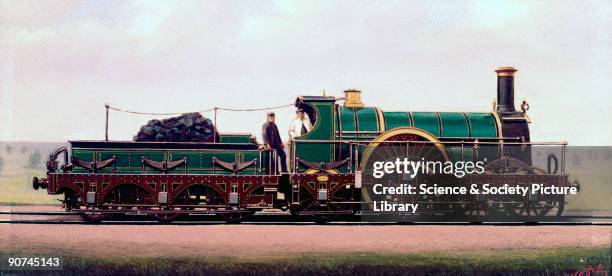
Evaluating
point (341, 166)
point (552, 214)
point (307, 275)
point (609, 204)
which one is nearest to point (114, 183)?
point (341, 166)

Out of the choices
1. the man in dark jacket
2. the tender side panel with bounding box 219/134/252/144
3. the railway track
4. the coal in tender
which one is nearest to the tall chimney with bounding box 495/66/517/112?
the railway track

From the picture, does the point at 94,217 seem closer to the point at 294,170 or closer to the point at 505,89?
the point at 294,170

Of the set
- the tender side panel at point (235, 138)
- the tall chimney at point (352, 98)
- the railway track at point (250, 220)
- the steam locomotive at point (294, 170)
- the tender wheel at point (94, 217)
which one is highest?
the tall chimney at point (352, 98)

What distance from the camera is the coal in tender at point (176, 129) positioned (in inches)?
928

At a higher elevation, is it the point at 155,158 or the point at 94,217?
the point at 155,158

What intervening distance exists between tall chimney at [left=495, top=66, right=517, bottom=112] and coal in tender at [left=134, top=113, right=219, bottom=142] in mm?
8948

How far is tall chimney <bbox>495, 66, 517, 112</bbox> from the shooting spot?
25297mm

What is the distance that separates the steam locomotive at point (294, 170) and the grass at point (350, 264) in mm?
4441

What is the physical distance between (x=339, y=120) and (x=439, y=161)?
316cm

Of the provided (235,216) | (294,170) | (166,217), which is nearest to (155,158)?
(166,217)

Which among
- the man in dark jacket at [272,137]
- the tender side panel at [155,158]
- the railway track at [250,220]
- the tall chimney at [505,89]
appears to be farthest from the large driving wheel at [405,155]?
the tender side panel at [155,158]

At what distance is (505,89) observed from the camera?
25.6m

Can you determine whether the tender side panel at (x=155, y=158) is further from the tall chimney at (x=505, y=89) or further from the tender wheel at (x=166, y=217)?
the tall chimney at (x=505, y=89)

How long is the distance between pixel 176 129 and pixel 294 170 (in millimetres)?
3559
